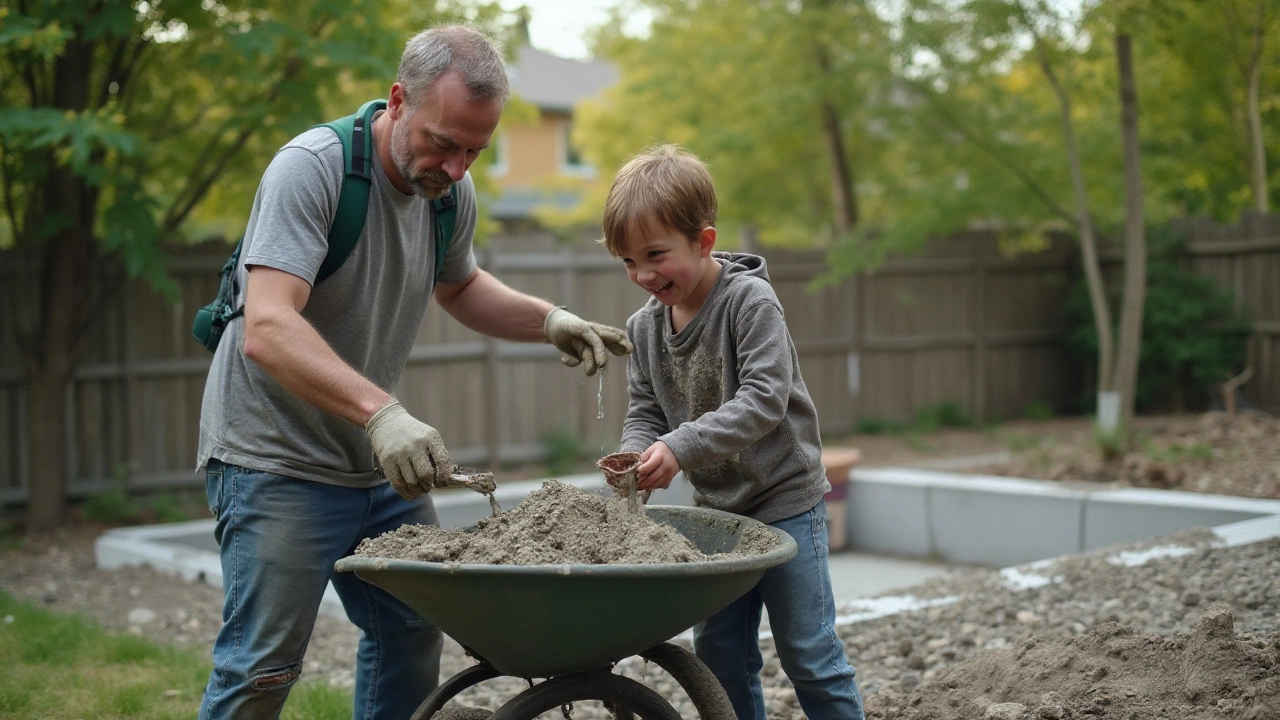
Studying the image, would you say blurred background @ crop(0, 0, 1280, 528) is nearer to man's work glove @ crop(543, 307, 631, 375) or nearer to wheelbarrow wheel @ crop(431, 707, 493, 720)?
man's work glove @ crop(543, 307, 631, 375)

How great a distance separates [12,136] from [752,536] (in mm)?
5072

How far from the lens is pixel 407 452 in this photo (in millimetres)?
2348

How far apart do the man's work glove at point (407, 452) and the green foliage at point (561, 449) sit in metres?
7.23

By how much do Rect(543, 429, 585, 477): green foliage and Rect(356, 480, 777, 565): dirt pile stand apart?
709cm

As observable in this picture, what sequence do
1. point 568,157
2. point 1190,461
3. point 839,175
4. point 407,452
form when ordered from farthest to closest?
point 568,157
point 839,175
point 1190,461
point 407,452

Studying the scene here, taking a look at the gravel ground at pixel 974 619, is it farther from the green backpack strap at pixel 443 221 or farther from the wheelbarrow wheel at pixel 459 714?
the green backpack strap at pixel 443 221

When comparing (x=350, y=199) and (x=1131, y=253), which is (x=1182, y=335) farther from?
(x=350, y=199)

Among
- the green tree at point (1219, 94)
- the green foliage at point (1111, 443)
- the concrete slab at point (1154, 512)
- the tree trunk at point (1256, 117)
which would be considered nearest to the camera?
the concrete slab at point (1154, 512)

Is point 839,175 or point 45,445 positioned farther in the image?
point 839,175

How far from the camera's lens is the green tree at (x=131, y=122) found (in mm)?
6363

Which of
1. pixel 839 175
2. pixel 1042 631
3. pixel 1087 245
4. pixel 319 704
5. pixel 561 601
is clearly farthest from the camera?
pixel 839 175

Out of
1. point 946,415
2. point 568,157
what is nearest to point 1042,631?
point 946,415

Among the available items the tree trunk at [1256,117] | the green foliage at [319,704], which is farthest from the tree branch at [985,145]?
the green foliage at [319,704]

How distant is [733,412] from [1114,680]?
1.38 meters
